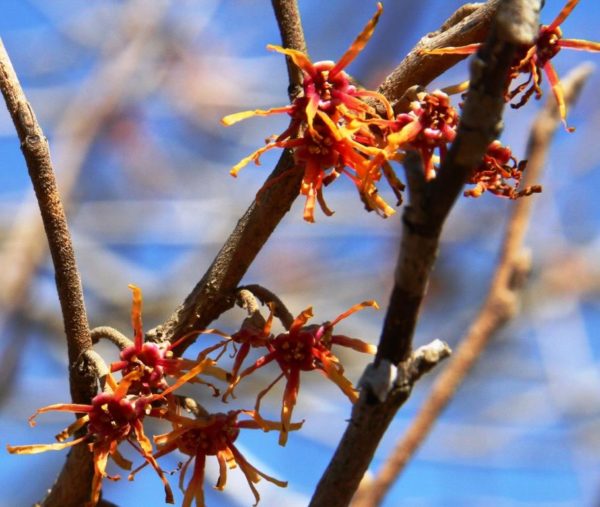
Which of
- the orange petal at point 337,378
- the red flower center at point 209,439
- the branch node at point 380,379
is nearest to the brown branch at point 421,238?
the branch node at point 380,379

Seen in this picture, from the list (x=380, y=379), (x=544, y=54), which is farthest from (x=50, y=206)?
(x=544, y=54)

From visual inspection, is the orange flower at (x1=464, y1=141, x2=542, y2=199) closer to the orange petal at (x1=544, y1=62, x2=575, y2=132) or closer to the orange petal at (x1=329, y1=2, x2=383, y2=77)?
the orange petal at (x1=544, y1=62, x2=575, y2=132)

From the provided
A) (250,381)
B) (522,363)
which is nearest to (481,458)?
(522,363)

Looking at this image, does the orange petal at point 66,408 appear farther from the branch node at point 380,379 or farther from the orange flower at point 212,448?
the branch node at point 380,379

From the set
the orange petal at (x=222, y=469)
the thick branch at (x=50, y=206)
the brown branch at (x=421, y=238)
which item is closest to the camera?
the brown branch at (x=421, y=238)

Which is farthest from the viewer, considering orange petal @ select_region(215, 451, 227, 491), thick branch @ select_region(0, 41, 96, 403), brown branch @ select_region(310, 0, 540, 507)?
orange petal @ select_region(215, 451, 227, 491)

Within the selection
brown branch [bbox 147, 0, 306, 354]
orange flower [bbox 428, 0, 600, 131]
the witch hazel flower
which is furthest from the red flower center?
orange flower [bbox 428, 0, 600, 131]

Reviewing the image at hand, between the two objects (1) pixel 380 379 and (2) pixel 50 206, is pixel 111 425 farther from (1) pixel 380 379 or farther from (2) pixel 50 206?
(1) pixel 380 379
